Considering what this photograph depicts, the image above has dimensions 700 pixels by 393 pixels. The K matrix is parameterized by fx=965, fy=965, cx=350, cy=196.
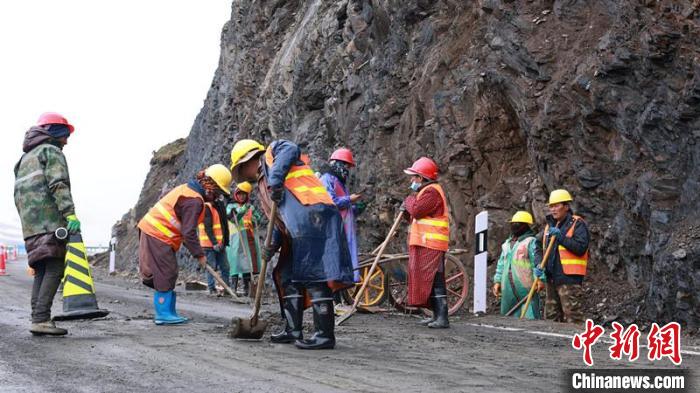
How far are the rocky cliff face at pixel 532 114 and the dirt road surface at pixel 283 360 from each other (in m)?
2.21

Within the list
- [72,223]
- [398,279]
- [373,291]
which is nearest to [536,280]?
[398,279]

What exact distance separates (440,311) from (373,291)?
3325 millimetres

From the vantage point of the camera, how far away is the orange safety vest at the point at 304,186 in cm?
778

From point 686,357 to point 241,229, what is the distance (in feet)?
38.9

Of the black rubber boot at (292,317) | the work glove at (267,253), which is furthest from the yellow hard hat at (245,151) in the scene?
the black rubber boot at (292,317)

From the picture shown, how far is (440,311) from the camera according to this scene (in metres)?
10.6

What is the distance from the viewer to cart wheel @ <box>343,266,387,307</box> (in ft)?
43.7

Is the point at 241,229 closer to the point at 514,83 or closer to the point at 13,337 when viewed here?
the point at 514,83

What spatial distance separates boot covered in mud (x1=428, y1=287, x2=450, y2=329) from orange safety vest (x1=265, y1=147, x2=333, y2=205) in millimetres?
3045

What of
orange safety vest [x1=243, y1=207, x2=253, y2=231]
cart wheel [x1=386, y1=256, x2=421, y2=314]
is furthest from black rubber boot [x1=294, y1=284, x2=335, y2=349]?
orange safety vest [x1=243, y1=207, x2=253, y2=231]

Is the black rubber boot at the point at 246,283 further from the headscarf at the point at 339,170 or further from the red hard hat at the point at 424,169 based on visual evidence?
the red hard hat at the point at 424,169

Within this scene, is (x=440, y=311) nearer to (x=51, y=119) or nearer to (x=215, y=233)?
(x=51, y=119)

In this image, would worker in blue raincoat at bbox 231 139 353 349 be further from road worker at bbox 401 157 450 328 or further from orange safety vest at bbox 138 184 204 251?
road worker at bbox 401 157 450 328

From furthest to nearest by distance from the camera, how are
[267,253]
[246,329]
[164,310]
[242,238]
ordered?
[242,238], [164,310], [246,329], [267,253]
